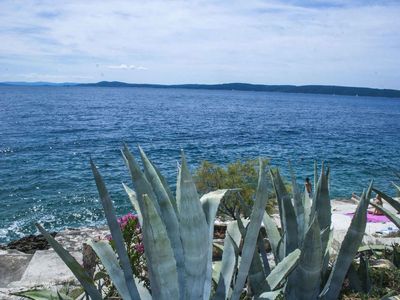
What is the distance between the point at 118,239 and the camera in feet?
9.09

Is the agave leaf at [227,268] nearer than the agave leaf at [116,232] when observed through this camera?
No

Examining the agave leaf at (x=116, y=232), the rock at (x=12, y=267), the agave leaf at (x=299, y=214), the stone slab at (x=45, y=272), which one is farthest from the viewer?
the rock at (x=12, y=267)

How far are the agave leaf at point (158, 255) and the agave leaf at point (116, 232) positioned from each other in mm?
375

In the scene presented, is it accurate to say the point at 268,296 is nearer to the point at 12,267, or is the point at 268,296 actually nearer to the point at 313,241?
the point at 313,241

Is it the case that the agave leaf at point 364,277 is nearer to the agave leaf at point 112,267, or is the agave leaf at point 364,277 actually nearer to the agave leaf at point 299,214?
the agave leaf at point 299,214

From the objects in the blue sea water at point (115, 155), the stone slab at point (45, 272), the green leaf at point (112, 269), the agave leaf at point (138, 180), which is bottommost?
the blue sea water at point (115, 155)

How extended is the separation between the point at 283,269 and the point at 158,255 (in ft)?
3.24

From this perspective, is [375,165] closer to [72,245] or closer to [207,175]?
[207,175]

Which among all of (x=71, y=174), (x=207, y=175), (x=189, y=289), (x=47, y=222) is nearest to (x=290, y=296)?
(x=189, y=289)

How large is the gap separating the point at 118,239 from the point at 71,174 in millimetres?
25702

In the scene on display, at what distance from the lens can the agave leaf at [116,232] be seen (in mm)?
2613

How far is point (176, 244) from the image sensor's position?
2684 millimetres

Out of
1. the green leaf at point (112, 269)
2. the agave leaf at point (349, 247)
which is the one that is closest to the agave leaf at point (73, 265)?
the green leaf at point (112, 269)

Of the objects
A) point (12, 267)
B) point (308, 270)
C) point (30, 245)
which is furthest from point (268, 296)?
point (30, 245)
